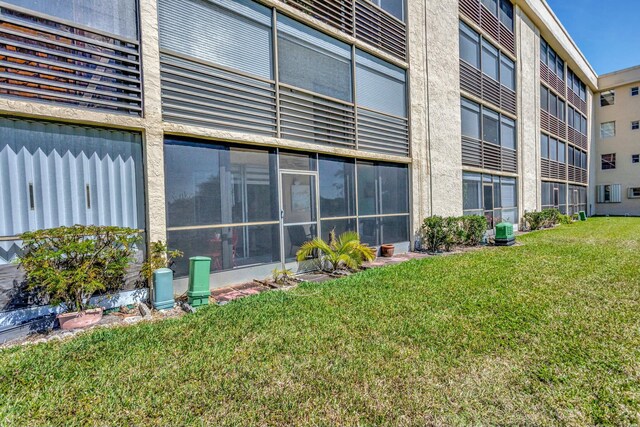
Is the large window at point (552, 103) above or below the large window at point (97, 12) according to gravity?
above

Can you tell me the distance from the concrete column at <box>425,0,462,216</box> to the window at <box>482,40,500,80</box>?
2707 mm

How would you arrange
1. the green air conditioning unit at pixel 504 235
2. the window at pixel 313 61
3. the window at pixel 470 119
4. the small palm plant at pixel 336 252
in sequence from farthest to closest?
the window at pixel 470 119 → the green air conditioning unit at pixel 504 235 → the small palm plant at pixel 336 252 → the window at pixel 313 61

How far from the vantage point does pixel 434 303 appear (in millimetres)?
5230

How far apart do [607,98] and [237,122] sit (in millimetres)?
36443

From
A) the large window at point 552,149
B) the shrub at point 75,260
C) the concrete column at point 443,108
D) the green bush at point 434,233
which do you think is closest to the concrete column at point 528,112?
the large window at point 552,149

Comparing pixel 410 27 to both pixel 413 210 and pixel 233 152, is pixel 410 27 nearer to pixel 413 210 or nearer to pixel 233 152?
pixel 413 210

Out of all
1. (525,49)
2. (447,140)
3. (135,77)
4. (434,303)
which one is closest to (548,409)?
(434,303)

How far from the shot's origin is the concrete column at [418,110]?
10.7m

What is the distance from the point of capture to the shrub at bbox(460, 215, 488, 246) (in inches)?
479

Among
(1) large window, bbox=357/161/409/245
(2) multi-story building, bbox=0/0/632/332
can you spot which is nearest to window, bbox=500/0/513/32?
(2) multi-story building, bbox=0/0/632/332

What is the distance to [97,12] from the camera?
202 inches

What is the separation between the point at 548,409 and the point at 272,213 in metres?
5.73

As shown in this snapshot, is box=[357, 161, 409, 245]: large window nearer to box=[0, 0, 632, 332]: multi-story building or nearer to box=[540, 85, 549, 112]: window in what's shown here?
box=[0, 0, 632, 332]: multi-story building

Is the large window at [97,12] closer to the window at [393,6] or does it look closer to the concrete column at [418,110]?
the window at [393,6]
